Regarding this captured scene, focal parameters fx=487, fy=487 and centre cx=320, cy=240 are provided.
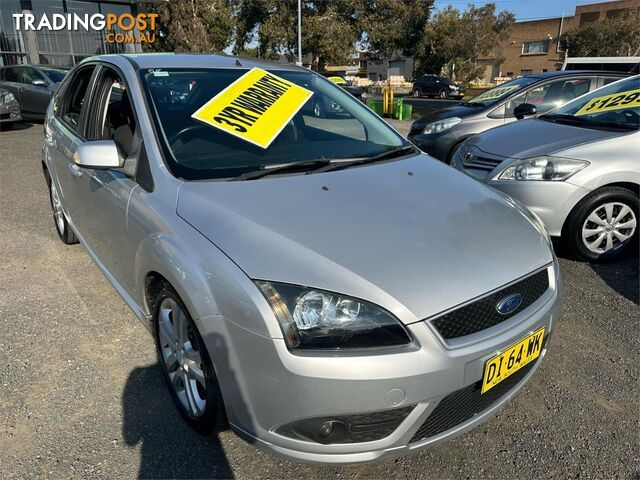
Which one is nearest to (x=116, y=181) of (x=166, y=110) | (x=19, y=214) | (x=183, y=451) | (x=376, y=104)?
(x=166, y=110)

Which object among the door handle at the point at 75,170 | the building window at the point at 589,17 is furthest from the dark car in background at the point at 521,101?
the building window at the point at 589,17

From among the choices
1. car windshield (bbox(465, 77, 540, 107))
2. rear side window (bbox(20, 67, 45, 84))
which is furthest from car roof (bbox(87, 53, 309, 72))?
rear side window (bbox(20, 67, 45, 84))

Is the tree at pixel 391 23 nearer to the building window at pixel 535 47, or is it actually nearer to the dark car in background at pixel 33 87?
the building window at pixel 535 47

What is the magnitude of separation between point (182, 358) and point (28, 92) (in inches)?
496

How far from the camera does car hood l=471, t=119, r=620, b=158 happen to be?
13.2 ft

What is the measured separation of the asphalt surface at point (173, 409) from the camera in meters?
2.07

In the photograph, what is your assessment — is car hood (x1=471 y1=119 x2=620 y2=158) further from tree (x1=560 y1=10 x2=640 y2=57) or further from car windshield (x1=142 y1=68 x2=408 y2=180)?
tree (x1=560 y1=10 x2=640 y2=57)

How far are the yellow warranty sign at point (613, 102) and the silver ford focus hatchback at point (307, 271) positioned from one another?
2.64 metres

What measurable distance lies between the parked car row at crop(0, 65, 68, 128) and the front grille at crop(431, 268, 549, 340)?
1251 centimetres

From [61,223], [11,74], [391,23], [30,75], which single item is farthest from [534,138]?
[391,23]

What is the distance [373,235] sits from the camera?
6.44 feet

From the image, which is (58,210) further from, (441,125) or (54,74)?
(54,74)

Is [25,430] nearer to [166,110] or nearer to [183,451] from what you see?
[183,451]

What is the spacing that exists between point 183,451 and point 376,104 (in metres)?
17.1
